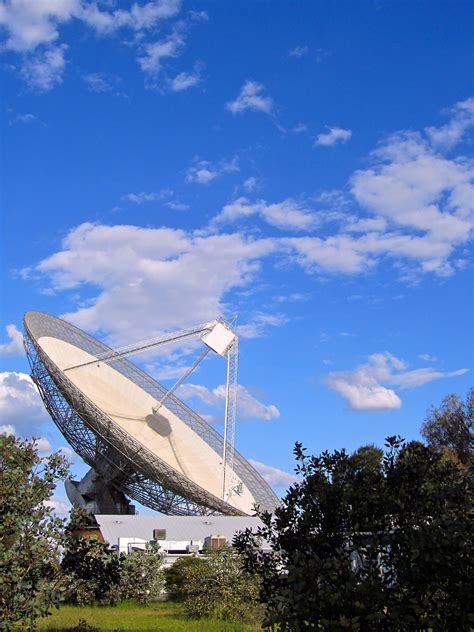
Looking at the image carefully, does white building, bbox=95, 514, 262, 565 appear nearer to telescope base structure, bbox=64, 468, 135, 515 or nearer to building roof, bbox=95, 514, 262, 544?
building roof, bbox=95, 514, 262, 544

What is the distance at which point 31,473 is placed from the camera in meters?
12.2

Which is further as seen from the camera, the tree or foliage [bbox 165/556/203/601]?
the tree

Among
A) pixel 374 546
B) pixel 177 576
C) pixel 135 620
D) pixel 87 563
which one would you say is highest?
pixel 374 546

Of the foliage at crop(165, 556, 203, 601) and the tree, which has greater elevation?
the tree

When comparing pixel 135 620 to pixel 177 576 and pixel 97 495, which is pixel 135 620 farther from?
pixel 97 495

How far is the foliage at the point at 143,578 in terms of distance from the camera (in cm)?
2852

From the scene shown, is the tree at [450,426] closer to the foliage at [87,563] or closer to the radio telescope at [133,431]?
the radio telescope at [133,431]

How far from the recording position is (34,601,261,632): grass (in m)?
18.1

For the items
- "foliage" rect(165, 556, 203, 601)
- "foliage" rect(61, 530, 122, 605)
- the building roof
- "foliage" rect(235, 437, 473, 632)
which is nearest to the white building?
the building roof

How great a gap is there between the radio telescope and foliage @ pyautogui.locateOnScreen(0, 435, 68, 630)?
21475mm

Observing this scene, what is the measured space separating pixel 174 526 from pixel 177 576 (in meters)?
12.4

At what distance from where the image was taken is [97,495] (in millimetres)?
42000

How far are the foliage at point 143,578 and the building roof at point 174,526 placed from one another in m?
10.0

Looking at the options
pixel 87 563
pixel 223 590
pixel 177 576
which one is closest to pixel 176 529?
pixel 177 576
